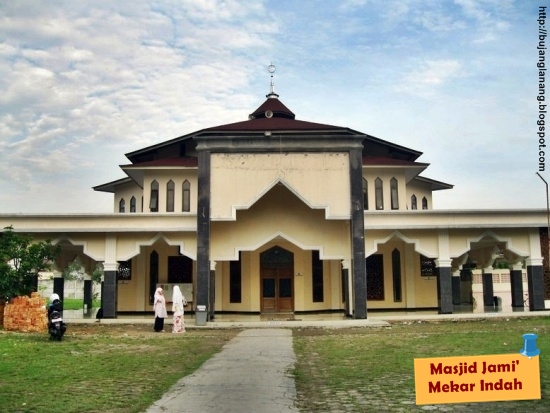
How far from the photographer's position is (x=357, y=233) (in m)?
22.7

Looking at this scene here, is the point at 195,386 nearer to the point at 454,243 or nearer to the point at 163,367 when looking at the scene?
the point at 163,367

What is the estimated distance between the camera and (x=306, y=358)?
1226 cm

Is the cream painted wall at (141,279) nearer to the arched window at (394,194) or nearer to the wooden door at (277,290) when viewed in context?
the wooden door at (277,290)

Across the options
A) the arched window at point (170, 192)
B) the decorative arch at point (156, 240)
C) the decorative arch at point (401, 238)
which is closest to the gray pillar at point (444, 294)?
the decorative arch at point (401, 238)

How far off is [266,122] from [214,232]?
810cm

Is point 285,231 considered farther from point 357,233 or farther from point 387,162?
point 387,162

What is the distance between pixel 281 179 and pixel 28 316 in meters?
10.2

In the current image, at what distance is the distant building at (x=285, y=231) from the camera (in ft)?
74.7

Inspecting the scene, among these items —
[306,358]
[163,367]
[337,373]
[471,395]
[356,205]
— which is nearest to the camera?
[471,395]

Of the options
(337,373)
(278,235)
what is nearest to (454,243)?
(278,235)

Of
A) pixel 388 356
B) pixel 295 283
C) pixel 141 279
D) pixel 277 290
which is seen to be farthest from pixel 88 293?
pixel 388 356

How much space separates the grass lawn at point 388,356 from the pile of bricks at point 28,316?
26.6 feet

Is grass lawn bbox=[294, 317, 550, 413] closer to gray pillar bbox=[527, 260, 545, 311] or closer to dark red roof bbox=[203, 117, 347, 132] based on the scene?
gray pillar bbox=[527, 260, 545, 311]

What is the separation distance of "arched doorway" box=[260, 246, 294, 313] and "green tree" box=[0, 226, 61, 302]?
9450 millimetres
